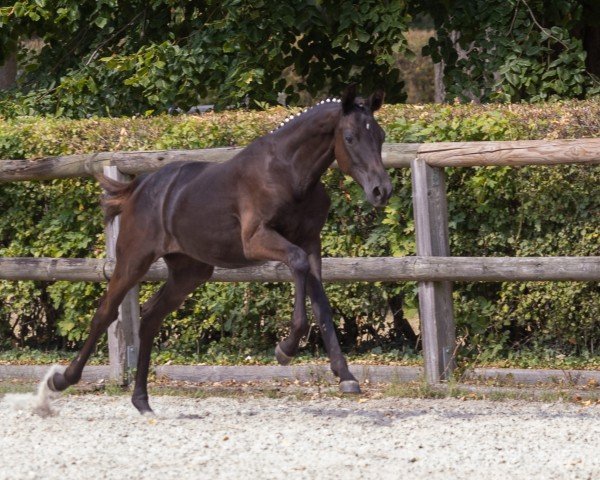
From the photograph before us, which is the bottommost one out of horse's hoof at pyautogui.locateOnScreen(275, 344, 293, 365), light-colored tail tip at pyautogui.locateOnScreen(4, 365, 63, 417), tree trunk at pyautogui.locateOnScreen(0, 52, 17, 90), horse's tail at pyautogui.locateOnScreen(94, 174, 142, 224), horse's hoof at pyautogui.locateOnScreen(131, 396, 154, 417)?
horse's hoof at pyautogui.locateOnScreen(131, 396, 154, 417)

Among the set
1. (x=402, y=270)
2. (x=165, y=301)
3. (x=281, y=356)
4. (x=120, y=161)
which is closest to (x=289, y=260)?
(x=281, y=356)

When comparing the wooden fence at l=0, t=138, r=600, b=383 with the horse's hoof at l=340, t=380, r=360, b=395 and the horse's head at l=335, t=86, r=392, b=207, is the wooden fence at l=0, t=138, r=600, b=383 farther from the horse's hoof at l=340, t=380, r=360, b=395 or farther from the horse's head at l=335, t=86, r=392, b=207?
the horse's hoof at l=340, t=380, r=360, b=395

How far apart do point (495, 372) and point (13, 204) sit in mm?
4112

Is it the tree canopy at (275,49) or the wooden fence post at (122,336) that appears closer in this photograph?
the wooden fence post at (122,336)

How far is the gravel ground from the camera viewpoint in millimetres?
5430

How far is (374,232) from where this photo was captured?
846 cm

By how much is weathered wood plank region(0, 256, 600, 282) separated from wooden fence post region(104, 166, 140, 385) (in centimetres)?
23

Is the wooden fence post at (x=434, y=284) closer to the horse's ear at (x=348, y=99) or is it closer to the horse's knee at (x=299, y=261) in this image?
the horse's ear at (x=348, y=99)

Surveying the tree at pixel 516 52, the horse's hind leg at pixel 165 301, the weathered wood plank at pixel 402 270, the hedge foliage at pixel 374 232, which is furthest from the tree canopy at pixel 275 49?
the horse's hind leg at pixel 165 301

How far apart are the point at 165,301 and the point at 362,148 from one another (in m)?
1.89

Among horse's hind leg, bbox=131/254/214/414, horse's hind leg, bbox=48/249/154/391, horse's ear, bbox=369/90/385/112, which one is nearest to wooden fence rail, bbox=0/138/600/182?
horse's hind leg, bbox=131/254/214/414

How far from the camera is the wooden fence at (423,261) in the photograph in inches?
299

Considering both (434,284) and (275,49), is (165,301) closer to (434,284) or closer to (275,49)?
(434,284)

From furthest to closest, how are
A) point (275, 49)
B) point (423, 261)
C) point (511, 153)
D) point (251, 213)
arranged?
point (275, 49), point (423, 261), point (511, 153), point (251, 213)
